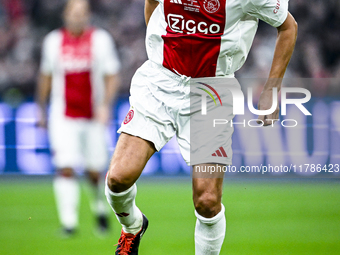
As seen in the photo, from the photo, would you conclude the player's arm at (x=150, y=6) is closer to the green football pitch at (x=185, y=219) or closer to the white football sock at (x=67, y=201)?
the green football pitch at (x=185, y=219)

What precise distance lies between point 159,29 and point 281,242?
8.28 feet

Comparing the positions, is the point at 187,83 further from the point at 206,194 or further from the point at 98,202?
the point at 98,202

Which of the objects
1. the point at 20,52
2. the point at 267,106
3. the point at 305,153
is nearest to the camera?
the point at 267,106

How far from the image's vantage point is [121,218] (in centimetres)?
328

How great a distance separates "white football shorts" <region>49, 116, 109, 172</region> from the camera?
18.3ft

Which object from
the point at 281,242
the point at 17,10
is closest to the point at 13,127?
the point at 17,10

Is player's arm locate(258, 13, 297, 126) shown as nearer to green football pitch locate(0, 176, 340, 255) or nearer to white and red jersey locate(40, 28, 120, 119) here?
green football pitch locate(0, 176, 340, 255)

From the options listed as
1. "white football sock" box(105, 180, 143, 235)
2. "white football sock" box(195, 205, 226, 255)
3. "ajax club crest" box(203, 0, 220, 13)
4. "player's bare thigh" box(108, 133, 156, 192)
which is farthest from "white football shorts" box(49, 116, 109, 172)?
"ajax club crest" box(203, 0, 220, 13)

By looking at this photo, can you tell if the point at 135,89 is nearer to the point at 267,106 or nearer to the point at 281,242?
the point at 267,106

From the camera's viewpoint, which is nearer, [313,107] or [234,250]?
[234,250]

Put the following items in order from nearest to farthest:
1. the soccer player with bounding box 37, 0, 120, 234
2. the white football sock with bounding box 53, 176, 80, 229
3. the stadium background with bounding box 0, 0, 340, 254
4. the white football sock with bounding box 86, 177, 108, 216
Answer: the stadium background with bounding box 0, 0, 340, 254 → the white football sock with bounding box 53, 176, 80, 229 → the white football sock with bounding box 86, 177, 108, 216 → the soccer player with bounding box 37, 0, 120, 234

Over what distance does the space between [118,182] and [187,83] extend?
759mm

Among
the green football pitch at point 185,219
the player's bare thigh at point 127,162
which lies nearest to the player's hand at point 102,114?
the green football pitch at point 185,219

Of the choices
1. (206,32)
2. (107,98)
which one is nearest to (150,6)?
(206,32)
